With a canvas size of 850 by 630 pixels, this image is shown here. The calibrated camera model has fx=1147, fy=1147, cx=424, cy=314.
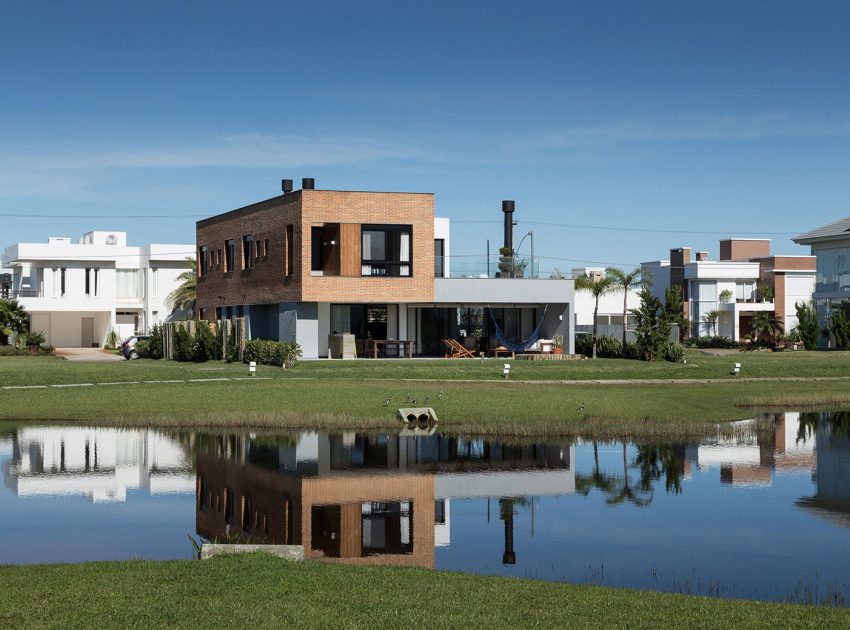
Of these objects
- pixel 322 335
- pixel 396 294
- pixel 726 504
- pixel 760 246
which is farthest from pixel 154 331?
pixel 760 246

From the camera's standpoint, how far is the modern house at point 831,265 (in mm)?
72062

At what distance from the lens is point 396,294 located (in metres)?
52.7

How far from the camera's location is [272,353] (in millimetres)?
49281

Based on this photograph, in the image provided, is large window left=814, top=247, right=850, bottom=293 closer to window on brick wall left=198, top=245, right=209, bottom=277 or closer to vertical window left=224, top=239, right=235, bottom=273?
vertical window left=224, top=239, right=235, bottom=273

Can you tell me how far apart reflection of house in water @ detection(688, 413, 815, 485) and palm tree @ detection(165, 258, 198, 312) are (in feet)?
161

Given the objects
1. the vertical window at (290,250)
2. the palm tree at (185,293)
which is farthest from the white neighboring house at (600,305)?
the vertical window at (290,250)

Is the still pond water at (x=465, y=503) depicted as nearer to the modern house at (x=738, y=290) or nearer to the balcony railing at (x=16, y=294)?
the balcony railing at (x=16, y=294)

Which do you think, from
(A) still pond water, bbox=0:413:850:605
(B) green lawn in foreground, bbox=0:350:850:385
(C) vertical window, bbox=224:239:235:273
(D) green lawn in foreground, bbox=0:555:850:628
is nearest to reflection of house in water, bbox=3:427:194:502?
(A) still pond water, bbox=0:413:850:605

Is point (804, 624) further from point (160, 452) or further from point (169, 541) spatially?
point (160, 452)

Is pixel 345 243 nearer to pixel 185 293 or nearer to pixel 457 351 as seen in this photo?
pixel 457 351

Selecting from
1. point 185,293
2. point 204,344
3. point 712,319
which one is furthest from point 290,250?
point 712,319

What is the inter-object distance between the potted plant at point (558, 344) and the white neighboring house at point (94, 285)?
30772 millimetres

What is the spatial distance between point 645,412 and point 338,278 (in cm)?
2179

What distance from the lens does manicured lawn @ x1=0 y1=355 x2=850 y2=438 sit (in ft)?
102
